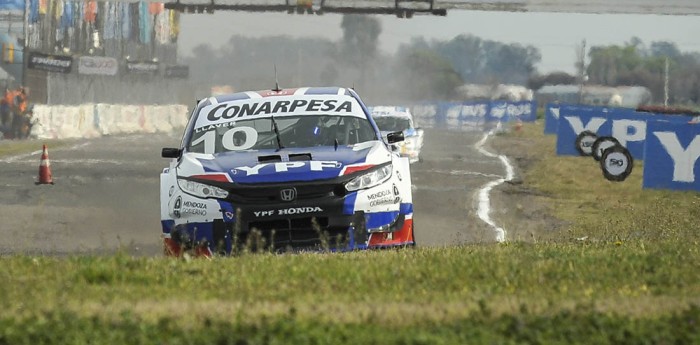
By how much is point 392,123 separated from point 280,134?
621 inches

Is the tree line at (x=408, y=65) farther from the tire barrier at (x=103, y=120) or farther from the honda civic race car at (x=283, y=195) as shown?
the honda civic race car at (x=283, y=195)

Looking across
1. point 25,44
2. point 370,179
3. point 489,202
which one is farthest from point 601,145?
point 25,44

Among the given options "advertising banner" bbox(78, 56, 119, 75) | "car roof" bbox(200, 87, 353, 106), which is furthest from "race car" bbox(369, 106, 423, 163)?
"advertising banner" bbox(78, 56, 119, 75)

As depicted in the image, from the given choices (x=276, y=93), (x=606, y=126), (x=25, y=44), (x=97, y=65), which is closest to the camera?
(x=276, y=93)

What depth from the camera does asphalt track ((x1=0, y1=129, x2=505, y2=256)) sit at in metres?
14.5

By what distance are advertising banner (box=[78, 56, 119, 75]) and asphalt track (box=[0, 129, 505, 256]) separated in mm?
42584

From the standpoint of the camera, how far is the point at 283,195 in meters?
10.4

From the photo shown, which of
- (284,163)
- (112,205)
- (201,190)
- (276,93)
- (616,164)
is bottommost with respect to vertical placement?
(112,205)

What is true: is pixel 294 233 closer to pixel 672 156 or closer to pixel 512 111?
pixel 672 156

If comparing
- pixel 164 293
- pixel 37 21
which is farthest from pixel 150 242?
pixel 37 21

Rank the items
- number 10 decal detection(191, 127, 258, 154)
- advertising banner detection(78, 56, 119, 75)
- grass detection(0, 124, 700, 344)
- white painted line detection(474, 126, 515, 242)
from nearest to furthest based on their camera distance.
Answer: grass detection(0, 124, 700, 344) → number 10 decal detection(191, 127, 258, 154) → white painted line detection(474, 126, 515, 242) → advertising banner detection(78, 56, 119, 75)

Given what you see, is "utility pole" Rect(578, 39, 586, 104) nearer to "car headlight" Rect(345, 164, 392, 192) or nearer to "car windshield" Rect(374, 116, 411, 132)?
"car windshield" Rect(374, 116, 411, 132)

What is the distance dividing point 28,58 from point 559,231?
52.2 m

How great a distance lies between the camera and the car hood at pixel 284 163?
34.4 ft
